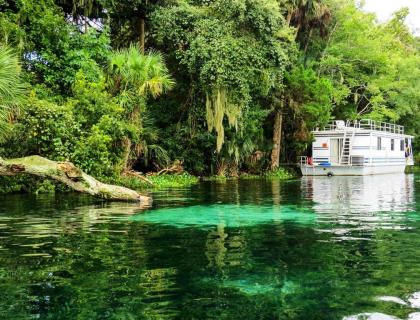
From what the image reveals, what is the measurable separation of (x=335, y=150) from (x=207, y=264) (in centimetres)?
3385

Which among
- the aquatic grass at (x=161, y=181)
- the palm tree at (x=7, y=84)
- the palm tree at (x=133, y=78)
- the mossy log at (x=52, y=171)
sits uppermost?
the palm tree at (x=133, y=78)

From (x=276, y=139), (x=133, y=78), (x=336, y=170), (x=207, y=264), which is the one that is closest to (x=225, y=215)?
(x=207, y=264)

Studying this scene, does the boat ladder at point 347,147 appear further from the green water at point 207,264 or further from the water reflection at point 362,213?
the green water at point 207,264

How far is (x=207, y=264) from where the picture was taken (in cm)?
701

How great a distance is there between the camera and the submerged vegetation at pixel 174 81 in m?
18.4

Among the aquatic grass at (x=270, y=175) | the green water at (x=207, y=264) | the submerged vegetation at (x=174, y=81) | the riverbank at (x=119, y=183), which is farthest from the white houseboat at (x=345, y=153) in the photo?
the green water at (x=207, y=264)

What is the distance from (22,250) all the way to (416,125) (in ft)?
184

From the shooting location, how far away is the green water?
507 centimetres

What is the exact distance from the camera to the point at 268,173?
35.7 metres

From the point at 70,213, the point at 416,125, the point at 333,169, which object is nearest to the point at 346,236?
the point at 70,213

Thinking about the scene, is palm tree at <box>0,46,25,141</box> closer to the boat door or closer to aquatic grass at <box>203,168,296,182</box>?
aquatic grass at <box>203,168,296,182</box>

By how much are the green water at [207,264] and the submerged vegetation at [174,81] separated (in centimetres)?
567

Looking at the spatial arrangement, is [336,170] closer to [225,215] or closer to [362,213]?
[362,213]

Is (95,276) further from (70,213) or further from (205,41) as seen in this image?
(205,41)
